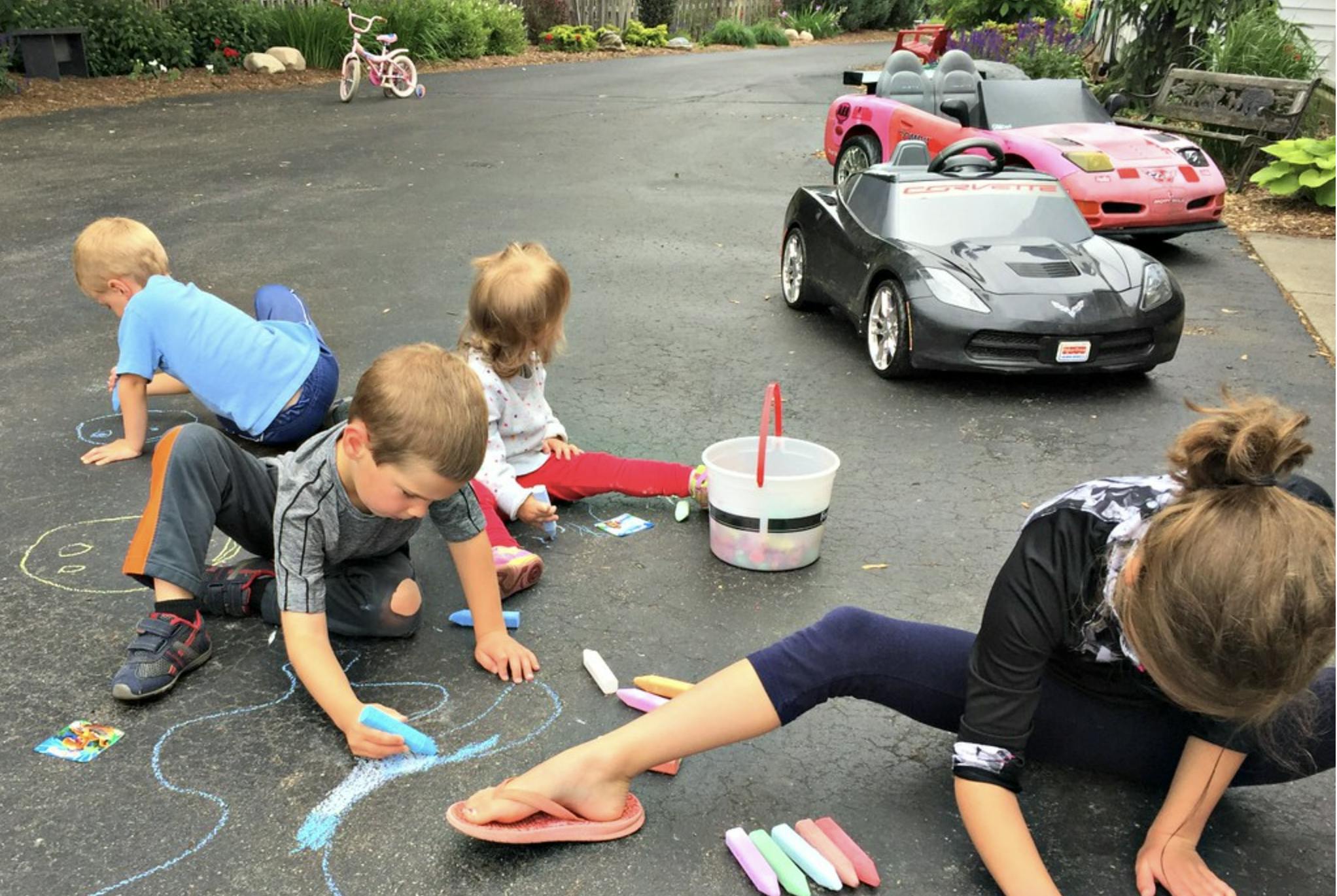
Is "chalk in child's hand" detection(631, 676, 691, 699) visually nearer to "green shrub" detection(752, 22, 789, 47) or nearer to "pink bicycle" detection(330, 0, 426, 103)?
"pink bicycle" detection(330, 0, 426, 103)

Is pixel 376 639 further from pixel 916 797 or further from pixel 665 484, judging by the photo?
pixel 916 797

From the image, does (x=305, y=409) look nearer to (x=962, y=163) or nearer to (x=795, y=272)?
(x=795, y=272)

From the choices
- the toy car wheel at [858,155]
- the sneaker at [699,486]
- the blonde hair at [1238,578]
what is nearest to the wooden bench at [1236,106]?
the toy car wheel at [858,155]

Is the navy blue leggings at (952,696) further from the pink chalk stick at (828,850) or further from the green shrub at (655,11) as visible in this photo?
the green shrub at (655,11)

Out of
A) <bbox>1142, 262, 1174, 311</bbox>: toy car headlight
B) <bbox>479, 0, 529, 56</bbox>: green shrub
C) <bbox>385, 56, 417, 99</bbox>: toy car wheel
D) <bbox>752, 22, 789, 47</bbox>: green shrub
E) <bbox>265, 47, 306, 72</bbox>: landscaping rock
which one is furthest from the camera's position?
<bbox>752, 22, 789, 47</bbox>: green shrub

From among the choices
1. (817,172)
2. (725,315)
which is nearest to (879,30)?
(817,172)

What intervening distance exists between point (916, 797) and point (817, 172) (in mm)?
9571

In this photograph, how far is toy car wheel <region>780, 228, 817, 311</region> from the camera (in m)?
6.41

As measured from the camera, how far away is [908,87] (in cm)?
965

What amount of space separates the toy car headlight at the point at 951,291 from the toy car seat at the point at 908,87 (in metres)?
4.62

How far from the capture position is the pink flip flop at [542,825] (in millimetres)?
2271

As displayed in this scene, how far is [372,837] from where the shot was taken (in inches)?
92.8

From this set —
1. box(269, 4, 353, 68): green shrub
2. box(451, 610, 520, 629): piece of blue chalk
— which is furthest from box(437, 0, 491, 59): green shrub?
box(451, 610, 520, 629): piece of blue chalk

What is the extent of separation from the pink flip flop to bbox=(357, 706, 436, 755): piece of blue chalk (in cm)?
23
